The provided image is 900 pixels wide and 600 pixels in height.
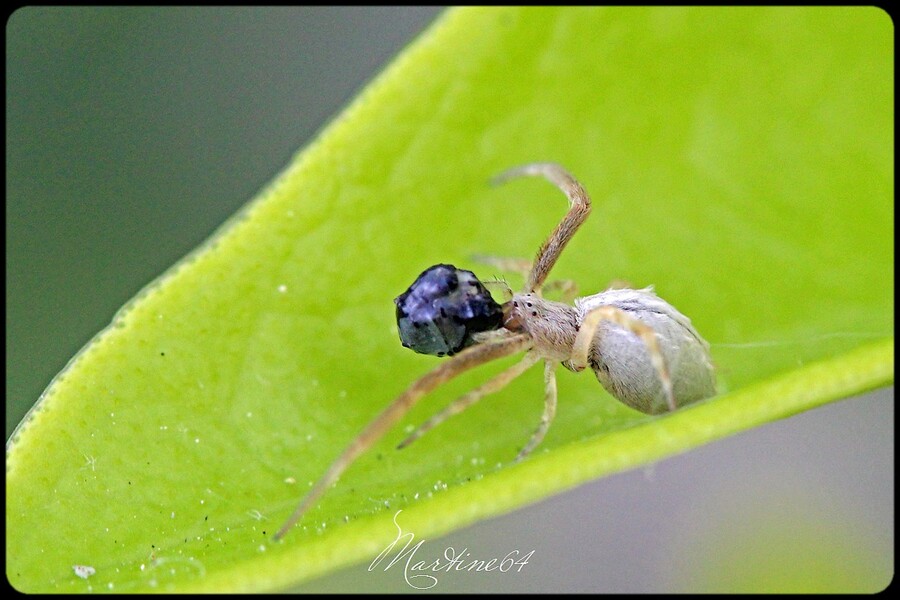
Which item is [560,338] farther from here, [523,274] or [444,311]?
[444,311]

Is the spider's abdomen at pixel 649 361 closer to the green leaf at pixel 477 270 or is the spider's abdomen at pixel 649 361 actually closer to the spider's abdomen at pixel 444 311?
the green leaf at pixel 477 270

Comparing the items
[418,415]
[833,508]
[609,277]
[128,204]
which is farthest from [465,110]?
[833,508]

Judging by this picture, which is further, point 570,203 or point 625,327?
point 625,327

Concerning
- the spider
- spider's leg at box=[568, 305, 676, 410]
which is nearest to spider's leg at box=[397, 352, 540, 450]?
the spider

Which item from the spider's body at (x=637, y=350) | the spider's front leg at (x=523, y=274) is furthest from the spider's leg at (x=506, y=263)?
the spider's body at (x=637, y=350)

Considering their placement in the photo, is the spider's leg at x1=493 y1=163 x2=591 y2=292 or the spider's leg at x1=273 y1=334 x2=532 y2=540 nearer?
the spider's leg at x1=273 y1=334 x2=532 y2=540

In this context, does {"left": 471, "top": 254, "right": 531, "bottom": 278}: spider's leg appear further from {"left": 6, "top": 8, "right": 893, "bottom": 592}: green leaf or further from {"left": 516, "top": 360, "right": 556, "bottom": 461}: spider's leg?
{"left": 516, "top": 360, "right": 556, "bottom": 461}: spider's leg

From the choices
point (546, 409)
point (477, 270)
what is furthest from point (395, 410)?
point (477, 270)
